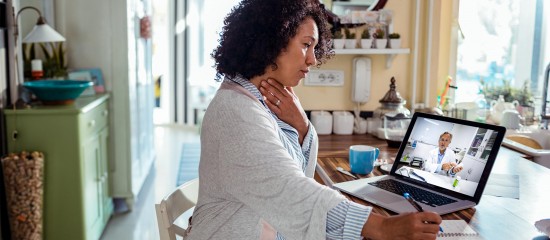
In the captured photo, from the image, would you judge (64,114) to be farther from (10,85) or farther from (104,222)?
(104,222)

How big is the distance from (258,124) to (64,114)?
78.8 inches

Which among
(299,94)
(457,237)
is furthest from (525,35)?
(457,237)

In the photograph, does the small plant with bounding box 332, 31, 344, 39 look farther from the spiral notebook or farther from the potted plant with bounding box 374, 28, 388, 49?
the spiral notebook

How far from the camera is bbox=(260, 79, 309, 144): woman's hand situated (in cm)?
149

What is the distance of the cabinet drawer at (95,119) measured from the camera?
3006mm

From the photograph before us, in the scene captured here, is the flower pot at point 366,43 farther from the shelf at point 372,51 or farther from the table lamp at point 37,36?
the table lamp at point 37,36

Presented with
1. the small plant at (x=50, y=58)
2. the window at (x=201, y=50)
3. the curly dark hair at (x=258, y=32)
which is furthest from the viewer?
the window at (x=201, y=50)

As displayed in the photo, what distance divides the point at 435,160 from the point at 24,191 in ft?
6.56

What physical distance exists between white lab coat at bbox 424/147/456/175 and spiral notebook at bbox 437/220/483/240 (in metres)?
0.28

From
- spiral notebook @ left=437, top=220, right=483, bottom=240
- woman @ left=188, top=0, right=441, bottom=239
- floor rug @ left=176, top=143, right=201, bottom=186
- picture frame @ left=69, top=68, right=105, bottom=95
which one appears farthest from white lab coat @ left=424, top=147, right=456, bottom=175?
floor rug @ left=176, top=143, right=201, bottom=186

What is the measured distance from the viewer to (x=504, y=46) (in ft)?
13.0

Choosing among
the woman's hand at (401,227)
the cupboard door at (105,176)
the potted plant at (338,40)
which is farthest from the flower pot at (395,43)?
the cupboard door at (105,176)

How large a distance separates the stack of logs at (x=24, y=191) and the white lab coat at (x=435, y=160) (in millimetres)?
1938

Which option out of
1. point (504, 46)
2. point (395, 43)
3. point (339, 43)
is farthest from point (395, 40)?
point (504, 46)
